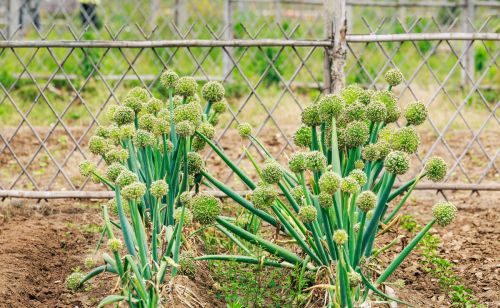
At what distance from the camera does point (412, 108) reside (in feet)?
8.70

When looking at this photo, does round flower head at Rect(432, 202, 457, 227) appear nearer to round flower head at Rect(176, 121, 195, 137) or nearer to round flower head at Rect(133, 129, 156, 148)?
round flower head at Rect(176, 121, 195, 137)

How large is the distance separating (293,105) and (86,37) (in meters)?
2.75

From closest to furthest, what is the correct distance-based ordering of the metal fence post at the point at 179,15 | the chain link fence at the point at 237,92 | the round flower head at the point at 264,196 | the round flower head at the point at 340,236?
the round flower head at the point at 340,236 < the round flower head at the point at 264,196 < the chain link fence at the point at 237,92 < the metal fence post at the point at 179,15

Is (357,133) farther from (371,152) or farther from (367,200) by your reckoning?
(367,200)

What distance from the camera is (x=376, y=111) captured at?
8.53 ft

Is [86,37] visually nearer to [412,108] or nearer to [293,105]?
[293,105]

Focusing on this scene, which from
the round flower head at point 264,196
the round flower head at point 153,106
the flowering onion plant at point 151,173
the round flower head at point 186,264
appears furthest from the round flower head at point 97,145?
the round flower head at point 264,196

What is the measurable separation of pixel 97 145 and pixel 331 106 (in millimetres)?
833

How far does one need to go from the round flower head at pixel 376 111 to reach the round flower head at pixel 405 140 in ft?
0.31

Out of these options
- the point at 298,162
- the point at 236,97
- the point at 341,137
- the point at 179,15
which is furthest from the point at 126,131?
the point at 179,15

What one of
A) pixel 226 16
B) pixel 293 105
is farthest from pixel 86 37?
pixel 293 105

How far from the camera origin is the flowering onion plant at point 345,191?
246 cm

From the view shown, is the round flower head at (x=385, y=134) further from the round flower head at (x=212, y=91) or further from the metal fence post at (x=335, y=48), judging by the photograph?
the metal fence post at (x=335, y=48)

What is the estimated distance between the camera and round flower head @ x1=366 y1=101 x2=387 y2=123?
2.60m
